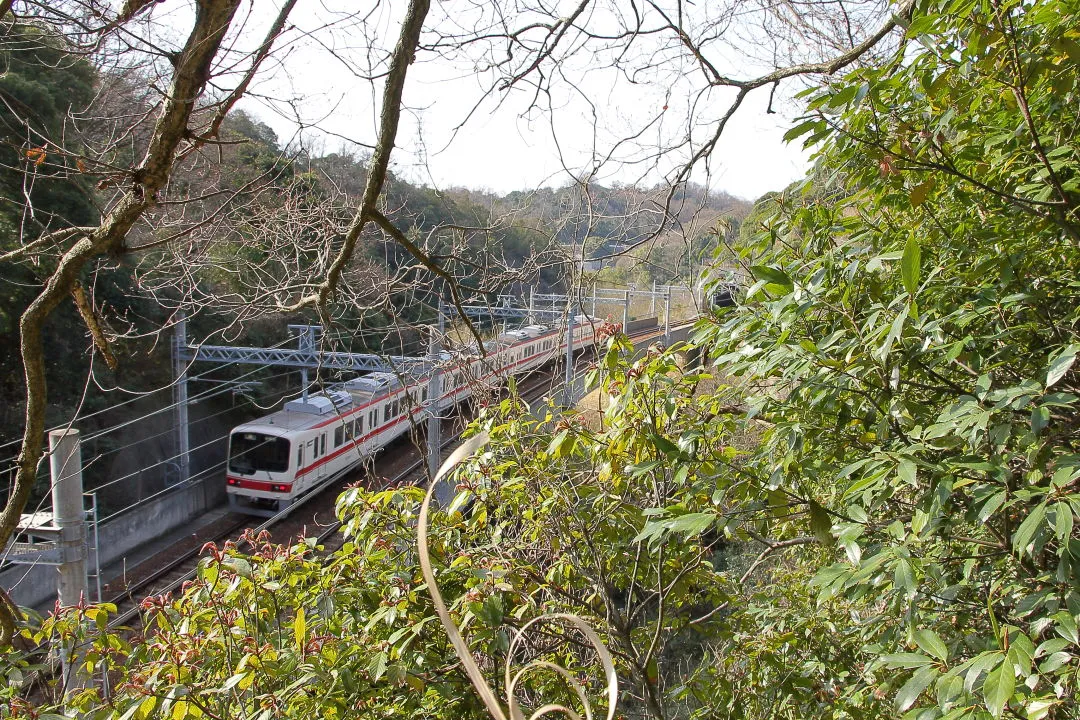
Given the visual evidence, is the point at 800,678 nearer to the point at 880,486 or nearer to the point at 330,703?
the point at 880,486

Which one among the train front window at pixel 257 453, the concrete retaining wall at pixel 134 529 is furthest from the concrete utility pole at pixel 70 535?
the train front window at pixel 257 453

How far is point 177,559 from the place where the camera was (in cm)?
1063

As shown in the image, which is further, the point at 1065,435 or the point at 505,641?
the point at 505,641

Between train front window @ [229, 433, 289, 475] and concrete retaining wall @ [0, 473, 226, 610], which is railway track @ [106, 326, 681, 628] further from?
train front window @ [229, 433, 289, 475]

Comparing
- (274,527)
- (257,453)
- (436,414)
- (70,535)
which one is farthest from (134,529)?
(436,414)

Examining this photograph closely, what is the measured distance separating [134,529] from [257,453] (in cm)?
228

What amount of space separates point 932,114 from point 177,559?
453 inches

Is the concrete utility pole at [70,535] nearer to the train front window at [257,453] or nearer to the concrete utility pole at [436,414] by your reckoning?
the concrete utility pole at [436,414]

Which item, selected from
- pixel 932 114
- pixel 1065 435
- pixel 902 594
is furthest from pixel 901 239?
pixel 902 594

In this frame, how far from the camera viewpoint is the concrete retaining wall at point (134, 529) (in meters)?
9.59

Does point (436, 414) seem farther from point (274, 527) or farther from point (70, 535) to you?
point (274, 527)

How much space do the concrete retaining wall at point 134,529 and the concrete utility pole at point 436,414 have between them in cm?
522

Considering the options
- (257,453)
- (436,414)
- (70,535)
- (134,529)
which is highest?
(436,414)

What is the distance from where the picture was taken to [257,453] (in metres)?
11.7
